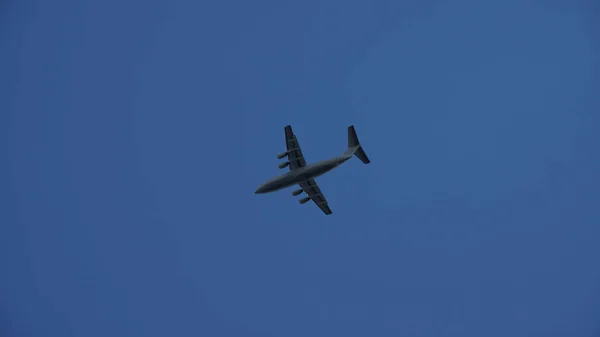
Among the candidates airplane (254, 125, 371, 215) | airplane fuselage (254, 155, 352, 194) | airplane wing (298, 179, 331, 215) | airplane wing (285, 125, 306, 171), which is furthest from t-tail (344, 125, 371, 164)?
airplane wing (298, 179, 331, 215)

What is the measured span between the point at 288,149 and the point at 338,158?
285 inches

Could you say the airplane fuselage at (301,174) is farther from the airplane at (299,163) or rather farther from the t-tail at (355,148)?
the t-tail at (355,148)

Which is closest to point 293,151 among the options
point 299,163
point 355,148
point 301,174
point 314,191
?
point 299,163

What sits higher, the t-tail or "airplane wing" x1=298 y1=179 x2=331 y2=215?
the t-tail

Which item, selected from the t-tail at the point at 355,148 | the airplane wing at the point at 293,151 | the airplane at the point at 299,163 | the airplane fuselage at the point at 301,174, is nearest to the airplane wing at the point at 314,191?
the airplane at the point at 299,163

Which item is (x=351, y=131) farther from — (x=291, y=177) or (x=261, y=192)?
(x=261, y=192)

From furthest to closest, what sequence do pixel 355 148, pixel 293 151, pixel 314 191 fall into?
pixel 314 191 < pixel 293 151 < pixel 355 148

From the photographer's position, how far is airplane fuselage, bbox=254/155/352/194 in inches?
2734

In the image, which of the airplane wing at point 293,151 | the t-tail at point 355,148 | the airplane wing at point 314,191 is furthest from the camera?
the airplane wing at point 314,191

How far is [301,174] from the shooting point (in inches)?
2813

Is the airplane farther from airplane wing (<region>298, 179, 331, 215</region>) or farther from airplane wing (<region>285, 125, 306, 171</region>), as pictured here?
airplane wing (<region>298, 179, 331, 215</region>)

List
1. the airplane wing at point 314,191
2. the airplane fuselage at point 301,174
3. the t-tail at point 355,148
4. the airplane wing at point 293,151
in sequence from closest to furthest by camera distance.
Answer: the airplane fuselage at point 301,174, the t-tail at point 355,148, the airplane wing at point 293,151, the airplane wing at point 314,191

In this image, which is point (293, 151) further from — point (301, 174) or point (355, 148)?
point (355, 148)

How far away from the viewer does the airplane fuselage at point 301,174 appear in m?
69.4
